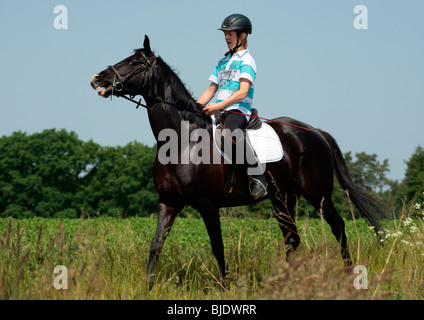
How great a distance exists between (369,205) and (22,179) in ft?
164

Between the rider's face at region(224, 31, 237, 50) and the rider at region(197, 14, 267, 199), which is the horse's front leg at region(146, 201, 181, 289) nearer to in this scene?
the rider at region(197, 14, 267, 199)

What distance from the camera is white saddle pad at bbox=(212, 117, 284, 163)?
7.13 m

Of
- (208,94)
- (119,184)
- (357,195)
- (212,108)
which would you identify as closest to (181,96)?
(212,108)

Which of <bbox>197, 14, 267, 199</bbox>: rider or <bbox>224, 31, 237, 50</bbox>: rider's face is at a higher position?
<bbox>224, 31, 237, 50</bbox>: rider's face

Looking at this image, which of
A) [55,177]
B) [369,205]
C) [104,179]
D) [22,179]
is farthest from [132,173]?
[369,205]

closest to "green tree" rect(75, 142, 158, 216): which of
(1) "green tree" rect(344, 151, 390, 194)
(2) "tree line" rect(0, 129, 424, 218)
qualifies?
(2) "tree line" rect(0, 129, 424, 218)

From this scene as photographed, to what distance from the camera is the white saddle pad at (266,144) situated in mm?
7129

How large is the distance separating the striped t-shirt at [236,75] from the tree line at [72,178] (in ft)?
144

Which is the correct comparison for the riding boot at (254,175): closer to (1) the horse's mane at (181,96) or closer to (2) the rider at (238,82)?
(2) the rider at (238,82)

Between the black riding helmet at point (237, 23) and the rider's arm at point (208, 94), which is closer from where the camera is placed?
the black riding helmet at point (237, 23)

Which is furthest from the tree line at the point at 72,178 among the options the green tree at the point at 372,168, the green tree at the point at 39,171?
the green tree at the point at 372,168
